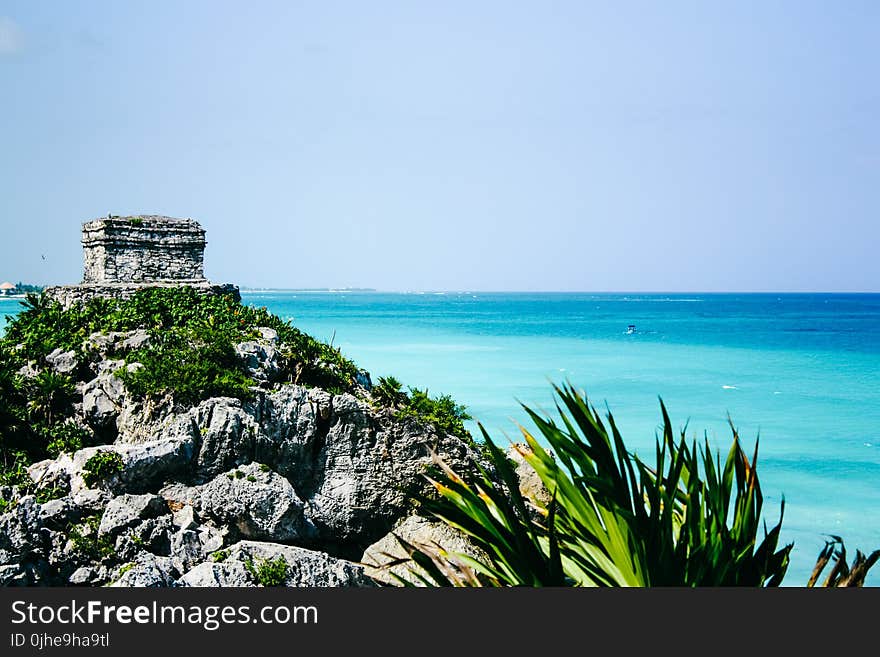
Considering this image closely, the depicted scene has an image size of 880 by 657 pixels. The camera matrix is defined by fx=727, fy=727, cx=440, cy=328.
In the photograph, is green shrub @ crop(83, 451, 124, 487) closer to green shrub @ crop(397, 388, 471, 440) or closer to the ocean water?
green shrub @ crop(397, 388, 471, 440)

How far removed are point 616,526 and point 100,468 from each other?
5.82m

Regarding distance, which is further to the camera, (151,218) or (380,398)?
(151,218)

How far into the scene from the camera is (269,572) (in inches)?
258

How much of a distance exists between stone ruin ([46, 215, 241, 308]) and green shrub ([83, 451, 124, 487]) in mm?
4517

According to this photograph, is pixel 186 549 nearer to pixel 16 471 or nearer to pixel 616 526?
pixel 16 471

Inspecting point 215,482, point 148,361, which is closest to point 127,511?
point 215,482

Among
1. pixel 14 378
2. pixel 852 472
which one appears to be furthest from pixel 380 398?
pixel 852 472

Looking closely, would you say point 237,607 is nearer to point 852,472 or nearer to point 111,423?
point 111,423

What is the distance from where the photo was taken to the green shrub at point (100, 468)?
731 cm

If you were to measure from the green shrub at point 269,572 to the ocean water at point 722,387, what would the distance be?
2.59m

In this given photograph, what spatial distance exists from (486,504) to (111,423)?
20.4 feet

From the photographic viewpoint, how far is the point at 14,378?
8.80 m

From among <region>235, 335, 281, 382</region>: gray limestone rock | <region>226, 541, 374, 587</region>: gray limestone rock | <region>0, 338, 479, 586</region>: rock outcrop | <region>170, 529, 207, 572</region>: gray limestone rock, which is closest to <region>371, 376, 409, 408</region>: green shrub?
<region>0, 338, 479, 586</region>: rock outcrop

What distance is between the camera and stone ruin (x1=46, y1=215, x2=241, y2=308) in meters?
11.6
